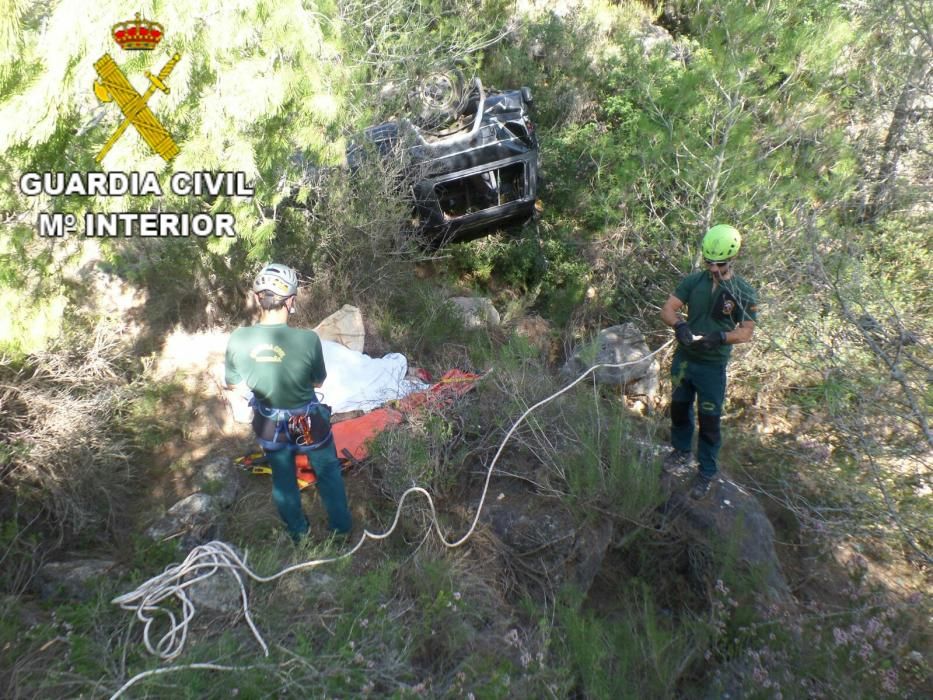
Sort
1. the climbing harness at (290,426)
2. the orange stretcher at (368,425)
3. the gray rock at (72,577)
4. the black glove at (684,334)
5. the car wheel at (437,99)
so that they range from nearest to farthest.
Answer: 1. the gray rock at (72,577)
2. the climbing harness at (290,426)
3. the black glove at (684,334)
4. the orange stretcher at (368,425)
5. the car wheel at (437,99)

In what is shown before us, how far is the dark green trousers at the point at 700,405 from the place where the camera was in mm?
3479

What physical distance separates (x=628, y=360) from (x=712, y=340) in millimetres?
2678

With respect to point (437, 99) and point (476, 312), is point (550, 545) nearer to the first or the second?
point (476, 312)

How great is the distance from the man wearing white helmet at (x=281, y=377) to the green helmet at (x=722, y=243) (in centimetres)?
238

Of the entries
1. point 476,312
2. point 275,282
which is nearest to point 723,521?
point 275,282

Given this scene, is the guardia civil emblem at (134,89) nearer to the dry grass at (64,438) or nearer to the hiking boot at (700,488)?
the dry grass at (64,438)

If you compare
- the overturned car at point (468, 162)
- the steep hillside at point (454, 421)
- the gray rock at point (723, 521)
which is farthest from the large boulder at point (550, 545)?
the overturned car at point (468, 162)

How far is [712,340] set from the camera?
11.0ft

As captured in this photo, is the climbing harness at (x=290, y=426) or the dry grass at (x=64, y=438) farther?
the dry grass at (x=64, y=438)

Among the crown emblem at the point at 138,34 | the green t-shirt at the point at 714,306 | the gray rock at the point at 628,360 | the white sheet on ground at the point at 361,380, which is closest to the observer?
the crown emblem at the point at 138,34

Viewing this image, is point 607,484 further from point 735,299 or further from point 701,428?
point 735,299

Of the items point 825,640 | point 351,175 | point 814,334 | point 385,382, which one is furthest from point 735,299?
point 351,175

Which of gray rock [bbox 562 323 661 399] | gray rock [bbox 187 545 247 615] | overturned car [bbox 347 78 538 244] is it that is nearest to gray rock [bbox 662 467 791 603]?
gray rock [bbox 562 323 661 399]

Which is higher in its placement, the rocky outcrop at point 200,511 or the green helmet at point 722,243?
the green helmet at point 722,243
